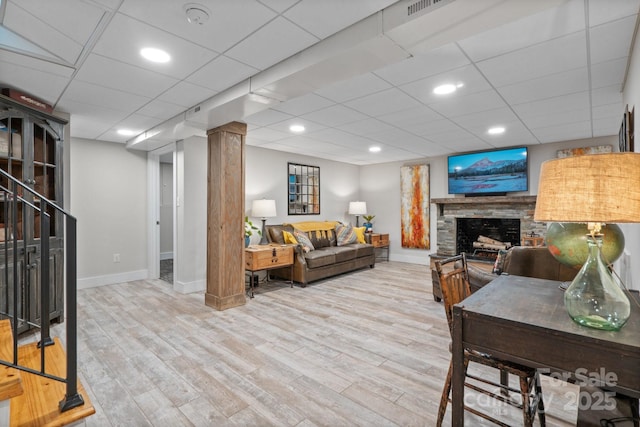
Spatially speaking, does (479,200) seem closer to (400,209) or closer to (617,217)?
(400,209)

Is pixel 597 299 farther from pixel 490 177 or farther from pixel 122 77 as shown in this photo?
pixel 490 177

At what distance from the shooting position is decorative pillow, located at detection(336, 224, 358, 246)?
20.1 feet

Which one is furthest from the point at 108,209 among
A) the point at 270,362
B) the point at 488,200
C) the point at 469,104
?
the point at 488,200

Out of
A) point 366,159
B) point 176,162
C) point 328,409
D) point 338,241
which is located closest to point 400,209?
point 366,159

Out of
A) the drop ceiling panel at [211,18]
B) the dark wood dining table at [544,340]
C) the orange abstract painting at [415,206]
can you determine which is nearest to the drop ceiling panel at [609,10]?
the dark wood dining table at [544,340]

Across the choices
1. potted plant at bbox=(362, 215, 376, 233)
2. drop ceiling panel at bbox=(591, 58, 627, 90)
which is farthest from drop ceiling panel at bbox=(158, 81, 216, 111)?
potted plant at bbox=(362, 215, 376, 233)

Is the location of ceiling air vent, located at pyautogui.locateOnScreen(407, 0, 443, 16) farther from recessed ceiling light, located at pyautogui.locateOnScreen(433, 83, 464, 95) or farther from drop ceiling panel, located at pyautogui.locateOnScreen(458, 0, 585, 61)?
recessed ceiling light, located at pyautogui.locateOnScreen(433, 83, 464, 95)

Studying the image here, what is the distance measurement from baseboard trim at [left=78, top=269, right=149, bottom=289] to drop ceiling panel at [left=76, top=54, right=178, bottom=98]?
3.26 meters

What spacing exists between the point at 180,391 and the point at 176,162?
11.2ft

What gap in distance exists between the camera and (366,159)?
22.6 ft

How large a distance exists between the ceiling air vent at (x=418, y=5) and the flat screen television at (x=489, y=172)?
4787mm

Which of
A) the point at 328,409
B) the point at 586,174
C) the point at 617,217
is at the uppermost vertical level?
the point at 586,174

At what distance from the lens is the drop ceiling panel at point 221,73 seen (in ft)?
7.84

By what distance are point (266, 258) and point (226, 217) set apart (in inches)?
39.8
